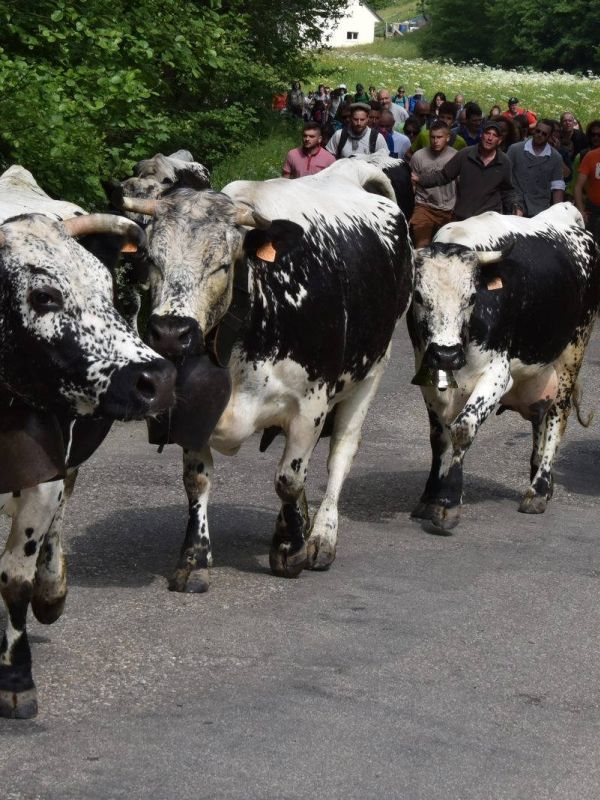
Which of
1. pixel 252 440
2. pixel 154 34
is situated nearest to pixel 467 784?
pixel 252 440

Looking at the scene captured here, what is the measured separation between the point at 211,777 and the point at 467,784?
0.87 metres

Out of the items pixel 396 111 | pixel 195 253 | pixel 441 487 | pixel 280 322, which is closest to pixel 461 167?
pixel 441 487

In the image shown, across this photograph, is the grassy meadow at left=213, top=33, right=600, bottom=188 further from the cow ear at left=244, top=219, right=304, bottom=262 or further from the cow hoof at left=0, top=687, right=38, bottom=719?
the cow hoof at left=0, top=687, right=38, bottom=719

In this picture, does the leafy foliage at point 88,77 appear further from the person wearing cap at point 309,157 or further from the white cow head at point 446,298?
the white cow head at point 446,298

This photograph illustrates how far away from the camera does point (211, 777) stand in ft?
17.4

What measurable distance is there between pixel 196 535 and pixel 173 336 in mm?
1312

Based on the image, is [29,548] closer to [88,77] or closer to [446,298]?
[446,298]

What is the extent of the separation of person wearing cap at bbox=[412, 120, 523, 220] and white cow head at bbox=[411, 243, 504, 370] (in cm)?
489

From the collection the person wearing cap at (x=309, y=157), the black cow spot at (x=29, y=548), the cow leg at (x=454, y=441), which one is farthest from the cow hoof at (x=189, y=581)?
the person wearing cap at (x=309, y=157)

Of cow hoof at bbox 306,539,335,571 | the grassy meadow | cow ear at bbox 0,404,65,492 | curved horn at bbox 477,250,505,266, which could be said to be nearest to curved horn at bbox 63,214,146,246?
cow ear at bbox 0,404,65,492

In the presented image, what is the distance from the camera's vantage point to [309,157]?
15.1 metres

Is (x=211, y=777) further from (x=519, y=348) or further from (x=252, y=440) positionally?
(x=252, y=440)

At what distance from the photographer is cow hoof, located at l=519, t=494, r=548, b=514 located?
10328mm

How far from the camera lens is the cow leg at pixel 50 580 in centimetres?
659
